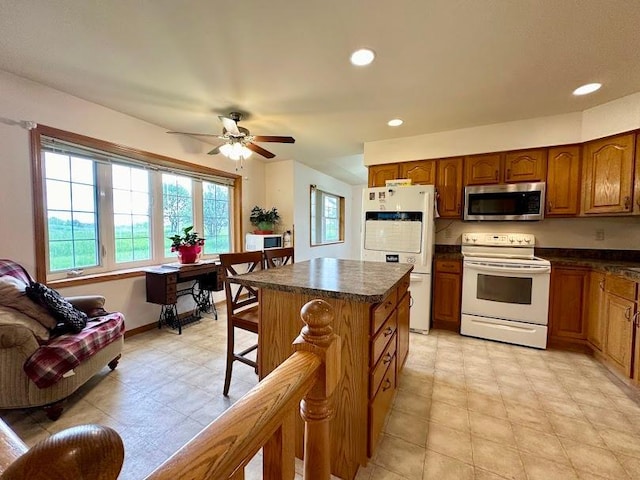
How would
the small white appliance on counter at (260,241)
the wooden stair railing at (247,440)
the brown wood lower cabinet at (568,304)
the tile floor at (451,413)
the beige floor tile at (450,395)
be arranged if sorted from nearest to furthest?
the wooden stair railing at (247,440) → the tile floor at (451,413) → the beige floor tile at (450,395) → the brown wood lower cabinet at (568,304) → the small white appliance on counter at (260,241)

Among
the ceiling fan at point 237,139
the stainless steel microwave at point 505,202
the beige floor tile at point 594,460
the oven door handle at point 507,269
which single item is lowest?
the beige floor tile at point 594,460

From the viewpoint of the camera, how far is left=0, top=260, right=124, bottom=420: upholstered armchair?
1.68 meters

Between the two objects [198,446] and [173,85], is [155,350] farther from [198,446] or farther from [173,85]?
[198,446]

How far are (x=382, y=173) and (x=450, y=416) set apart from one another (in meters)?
2.84

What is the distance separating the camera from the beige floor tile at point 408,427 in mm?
1656

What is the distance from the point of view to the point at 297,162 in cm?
489

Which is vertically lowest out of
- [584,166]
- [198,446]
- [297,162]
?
[198,446]

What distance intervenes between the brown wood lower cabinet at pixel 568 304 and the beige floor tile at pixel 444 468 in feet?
7.00

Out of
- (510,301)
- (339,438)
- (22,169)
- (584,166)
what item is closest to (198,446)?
(339,438)

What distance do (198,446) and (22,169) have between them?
10.3ft

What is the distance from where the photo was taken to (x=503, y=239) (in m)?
3.29

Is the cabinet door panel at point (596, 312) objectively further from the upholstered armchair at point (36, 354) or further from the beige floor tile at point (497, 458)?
the upholstered armchair at point (36, 354)

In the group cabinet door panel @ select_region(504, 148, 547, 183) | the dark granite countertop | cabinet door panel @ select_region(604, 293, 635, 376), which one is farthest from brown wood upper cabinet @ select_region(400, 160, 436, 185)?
cabinet door panel @ select_region(604, 293, 635, 376)

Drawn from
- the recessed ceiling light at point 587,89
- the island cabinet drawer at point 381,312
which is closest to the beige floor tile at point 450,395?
the island cabinet drawer at point 381,312
